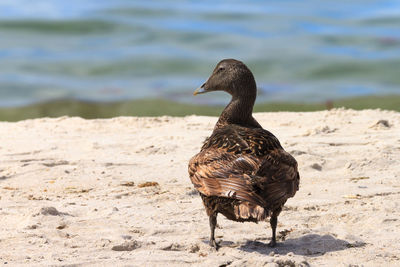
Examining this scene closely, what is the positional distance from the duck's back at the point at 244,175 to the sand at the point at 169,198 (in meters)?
0.32

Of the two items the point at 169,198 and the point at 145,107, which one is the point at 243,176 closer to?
the point at 169,198

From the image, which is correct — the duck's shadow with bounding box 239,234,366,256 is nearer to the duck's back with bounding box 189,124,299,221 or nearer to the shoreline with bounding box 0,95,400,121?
the duck's back with bounding box 189,124,299,221

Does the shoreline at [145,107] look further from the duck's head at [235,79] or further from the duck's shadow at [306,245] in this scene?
the duck's shadow at [306,245]

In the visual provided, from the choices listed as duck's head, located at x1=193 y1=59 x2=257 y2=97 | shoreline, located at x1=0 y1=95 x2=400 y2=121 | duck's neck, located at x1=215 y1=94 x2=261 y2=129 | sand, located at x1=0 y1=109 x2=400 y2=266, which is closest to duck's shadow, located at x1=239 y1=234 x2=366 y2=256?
sand, located at x1=0 y1=109 x2=400 y2=266

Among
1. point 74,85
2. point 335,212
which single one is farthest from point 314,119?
point 74,85

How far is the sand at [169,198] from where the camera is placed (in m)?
4.59

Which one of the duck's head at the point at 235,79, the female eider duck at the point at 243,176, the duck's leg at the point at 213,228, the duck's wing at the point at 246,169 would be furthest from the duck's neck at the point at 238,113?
the duck's leg at the point at 213,228

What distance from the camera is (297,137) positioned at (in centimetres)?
780

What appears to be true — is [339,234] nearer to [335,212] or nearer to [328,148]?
[335,212]

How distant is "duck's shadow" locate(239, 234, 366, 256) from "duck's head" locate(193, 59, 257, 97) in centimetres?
123

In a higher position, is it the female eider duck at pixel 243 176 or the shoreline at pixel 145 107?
the shoreline at pixel 145 107

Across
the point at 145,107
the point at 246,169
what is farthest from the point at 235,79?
the point at 145,107

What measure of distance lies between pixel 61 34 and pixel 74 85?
5.04m

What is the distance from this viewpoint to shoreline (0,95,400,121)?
1205 centimetres
